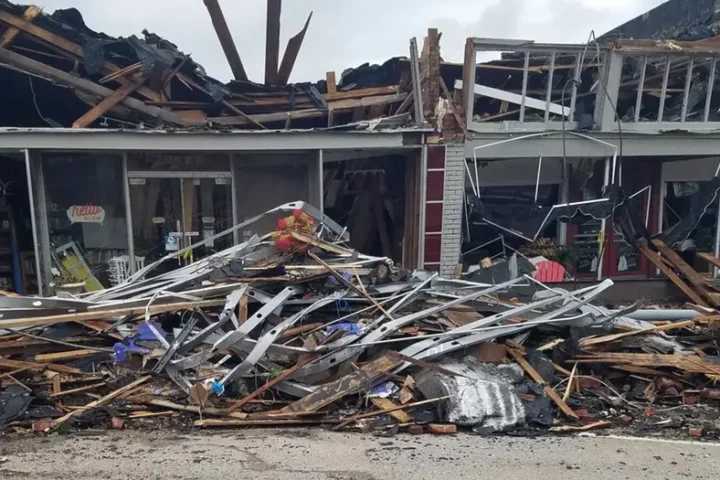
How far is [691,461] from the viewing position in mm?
3920

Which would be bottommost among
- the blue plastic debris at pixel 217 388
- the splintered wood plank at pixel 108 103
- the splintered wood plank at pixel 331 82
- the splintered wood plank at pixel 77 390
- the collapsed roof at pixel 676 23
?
the splintered wood plank at pixel 77 390

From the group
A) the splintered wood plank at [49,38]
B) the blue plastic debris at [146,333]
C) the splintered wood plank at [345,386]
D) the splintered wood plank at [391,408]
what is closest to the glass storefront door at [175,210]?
the splintered wood plank at [49,38]

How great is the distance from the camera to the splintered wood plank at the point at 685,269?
26.1 feet

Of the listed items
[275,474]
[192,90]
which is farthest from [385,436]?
[192,90]

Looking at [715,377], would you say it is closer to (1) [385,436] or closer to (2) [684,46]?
(1) [385,436]

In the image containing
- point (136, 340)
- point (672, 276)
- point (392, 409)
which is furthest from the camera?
point (672, 276)

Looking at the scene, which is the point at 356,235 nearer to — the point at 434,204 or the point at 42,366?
the point at 434,204

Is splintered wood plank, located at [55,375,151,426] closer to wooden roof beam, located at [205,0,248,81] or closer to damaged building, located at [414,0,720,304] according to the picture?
damaged building, located at [414,0,720,304]

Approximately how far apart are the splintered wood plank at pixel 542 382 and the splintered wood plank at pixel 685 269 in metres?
4.03

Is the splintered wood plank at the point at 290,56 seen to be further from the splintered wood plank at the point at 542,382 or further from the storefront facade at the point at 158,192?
the splintered wood plank at the point at 542,382

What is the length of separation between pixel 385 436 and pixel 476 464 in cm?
82

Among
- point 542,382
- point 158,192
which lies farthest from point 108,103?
point 542,382

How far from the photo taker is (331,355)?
4.92 m

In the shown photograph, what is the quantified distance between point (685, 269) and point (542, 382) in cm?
486
